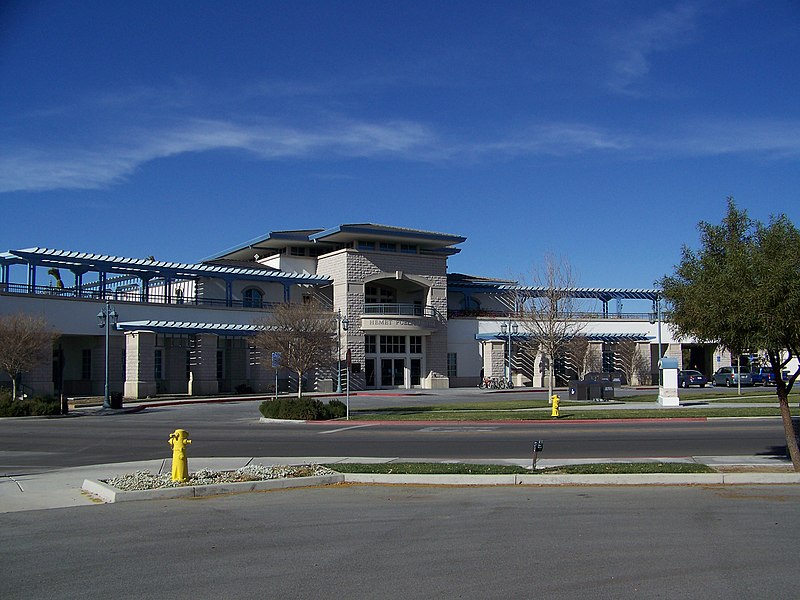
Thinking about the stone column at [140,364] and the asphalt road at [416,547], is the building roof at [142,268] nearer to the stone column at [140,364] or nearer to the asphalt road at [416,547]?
the stone column at [140,364]

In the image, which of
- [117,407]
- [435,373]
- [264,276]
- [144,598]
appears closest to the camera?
[144,598]

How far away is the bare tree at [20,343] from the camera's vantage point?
121ft

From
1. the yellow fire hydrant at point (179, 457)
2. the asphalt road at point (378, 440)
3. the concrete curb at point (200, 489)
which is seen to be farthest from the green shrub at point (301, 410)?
the yellow fire hydrant at point (179, 457)

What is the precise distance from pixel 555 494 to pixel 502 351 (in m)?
50.0

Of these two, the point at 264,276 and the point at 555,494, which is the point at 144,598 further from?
the point at 264,276

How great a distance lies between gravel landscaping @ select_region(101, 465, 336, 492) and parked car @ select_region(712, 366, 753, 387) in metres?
52.6

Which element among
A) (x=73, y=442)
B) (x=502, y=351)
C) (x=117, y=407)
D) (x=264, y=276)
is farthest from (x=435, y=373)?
(x=73, y=442)

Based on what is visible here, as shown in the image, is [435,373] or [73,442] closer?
[73,442]

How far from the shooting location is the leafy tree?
13.4 metres

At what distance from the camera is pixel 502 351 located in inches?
2458

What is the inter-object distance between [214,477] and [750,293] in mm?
9634

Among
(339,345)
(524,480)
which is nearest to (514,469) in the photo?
(524,480)

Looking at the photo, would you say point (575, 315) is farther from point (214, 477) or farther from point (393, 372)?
point (214, 477)

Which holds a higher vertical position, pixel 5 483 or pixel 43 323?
pixel 43 323
